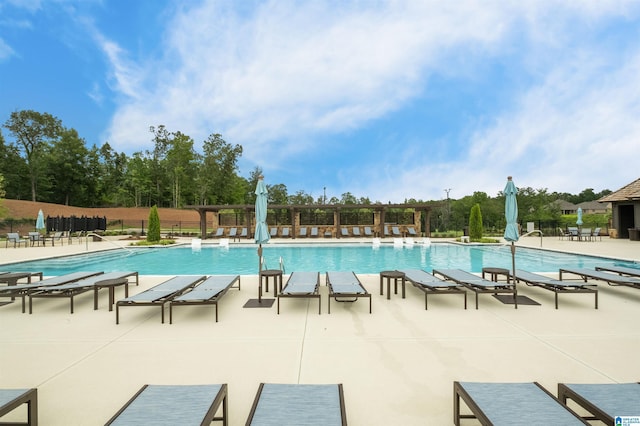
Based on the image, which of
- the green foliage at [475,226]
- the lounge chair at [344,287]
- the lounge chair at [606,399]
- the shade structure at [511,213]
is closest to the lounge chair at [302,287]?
the lounge chair at [344,287]

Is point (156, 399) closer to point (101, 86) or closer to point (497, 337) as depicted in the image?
point (497, 337)

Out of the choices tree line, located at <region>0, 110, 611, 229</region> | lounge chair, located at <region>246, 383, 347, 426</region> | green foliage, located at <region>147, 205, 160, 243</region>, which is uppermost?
tree line, located at <region>0, 110, 611, 229</region>

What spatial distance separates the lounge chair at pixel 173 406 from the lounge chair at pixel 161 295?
2672 mm

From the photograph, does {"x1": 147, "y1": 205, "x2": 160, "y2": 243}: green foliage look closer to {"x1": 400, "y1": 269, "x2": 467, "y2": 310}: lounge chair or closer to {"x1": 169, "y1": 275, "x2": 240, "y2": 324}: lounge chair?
{"x1": 169, "y1": 275, "x2": 240, "y2": 324}: lounge chair

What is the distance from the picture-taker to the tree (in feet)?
149

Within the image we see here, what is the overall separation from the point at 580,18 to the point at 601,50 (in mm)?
2882

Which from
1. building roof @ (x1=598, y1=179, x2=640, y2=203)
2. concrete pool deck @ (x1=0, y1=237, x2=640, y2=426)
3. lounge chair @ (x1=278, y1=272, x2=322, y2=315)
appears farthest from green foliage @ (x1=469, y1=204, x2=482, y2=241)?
lounge chair @ (x1=278, y1=272, x2=322, y2=315)

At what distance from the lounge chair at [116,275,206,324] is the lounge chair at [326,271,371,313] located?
2.49 meters

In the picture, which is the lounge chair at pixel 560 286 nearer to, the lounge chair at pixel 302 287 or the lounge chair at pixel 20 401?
the lounge chair at pixel 302 287

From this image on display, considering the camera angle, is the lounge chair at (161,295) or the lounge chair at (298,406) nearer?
the lounge chair at (298,406)

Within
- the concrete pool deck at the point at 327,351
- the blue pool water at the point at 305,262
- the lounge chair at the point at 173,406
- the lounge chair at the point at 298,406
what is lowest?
the blue pool water at the point at 305,262

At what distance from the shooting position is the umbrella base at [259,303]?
5.39m

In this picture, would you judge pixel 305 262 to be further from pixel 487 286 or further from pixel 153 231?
pixel 153 231

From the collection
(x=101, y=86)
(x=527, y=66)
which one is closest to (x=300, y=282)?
(x=527, y=66)
